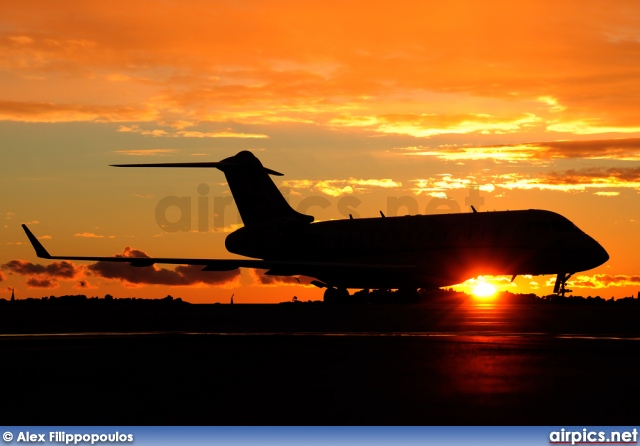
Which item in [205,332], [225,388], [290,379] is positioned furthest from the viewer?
[205,332]

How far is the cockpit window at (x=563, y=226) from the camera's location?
158ft

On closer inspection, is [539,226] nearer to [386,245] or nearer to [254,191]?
[386,245]

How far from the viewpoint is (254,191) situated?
60.6m

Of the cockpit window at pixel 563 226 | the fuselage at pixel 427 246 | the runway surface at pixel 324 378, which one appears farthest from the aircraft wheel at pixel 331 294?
the runway surface at pixel 324 378

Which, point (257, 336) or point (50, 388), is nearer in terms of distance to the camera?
point (50, 388)

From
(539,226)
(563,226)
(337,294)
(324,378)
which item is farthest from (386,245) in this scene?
(324,378)

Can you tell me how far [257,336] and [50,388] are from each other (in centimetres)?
1107

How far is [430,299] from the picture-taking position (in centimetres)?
5806

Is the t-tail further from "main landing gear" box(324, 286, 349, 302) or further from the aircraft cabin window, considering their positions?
the aircraft cabin window

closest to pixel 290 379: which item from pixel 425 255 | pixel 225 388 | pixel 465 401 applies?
pixel 225 388

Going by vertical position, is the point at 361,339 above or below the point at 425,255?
below

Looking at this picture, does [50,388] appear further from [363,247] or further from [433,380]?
[363,247]

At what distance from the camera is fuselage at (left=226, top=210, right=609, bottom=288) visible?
157 ft

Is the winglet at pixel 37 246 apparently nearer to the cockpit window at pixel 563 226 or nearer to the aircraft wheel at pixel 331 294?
the aircraft wheel at pixel 331 294
